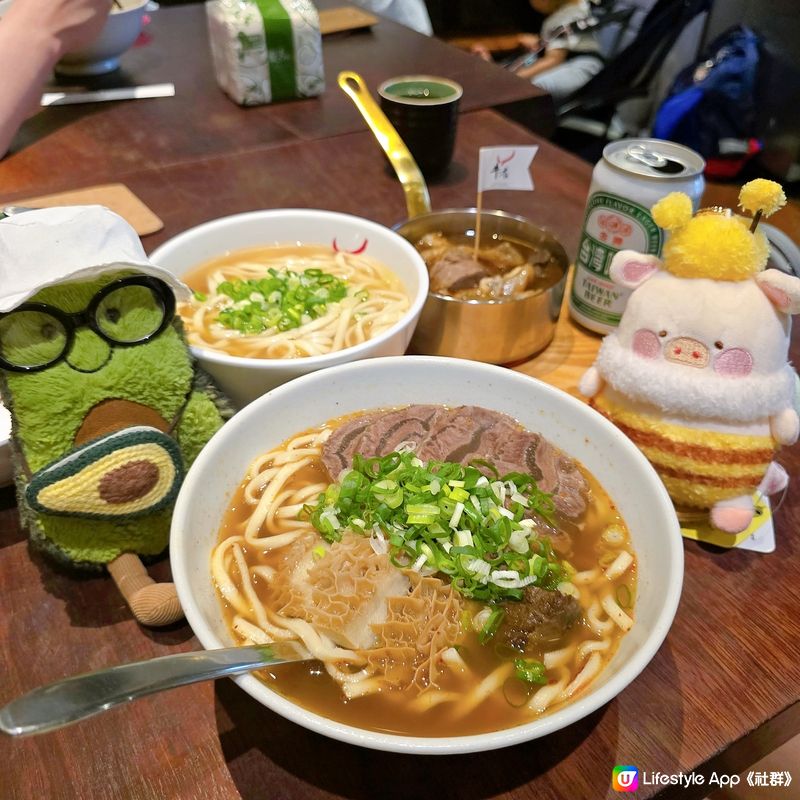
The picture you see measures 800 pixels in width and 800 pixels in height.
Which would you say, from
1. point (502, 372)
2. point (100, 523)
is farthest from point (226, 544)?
point (502, 372)

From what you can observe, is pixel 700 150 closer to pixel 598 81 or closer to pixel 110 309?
pixel 598 81

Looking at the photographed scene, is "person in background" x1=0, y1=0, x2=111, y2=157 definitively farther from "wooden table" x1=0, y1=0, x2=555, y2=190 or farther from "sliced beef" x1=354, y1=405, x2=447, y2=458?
"sliced beef" x1=354, y1=405, x2=447, y2=458

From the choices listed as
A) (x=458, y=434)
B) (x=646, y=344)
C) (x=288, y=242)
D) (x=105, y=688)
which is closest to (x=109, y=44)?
(x=288, y=242)

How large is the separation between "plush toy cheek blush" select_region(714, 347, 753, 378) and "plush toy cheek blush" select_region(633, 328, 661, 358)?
115 mm

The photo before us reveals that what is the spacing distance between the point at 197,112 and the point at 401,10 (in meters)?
2.65

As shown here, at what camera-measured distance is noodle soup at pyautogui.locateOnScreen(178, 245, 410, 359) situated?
1793 millimetres

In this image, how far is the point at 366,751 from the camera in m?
1.08

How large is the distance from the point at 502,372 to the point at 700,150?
404cm

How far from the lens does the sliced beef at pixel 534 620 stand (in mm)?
1135

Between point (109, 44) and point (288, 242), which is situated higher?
point (109, 44)

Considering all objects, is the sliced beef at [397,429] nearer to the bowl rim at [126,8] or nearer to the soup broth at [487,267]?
the soup broth at [487,267]

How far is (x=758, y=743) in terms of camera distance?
1164 millimetres

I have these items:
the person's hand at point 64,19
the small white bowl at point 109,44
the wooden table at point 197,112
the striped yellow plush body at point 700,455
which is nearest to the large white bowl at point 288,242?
the striped yellow plush body at point 700,455

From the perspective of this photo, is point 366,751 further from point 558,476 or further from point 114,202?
point 114,202
